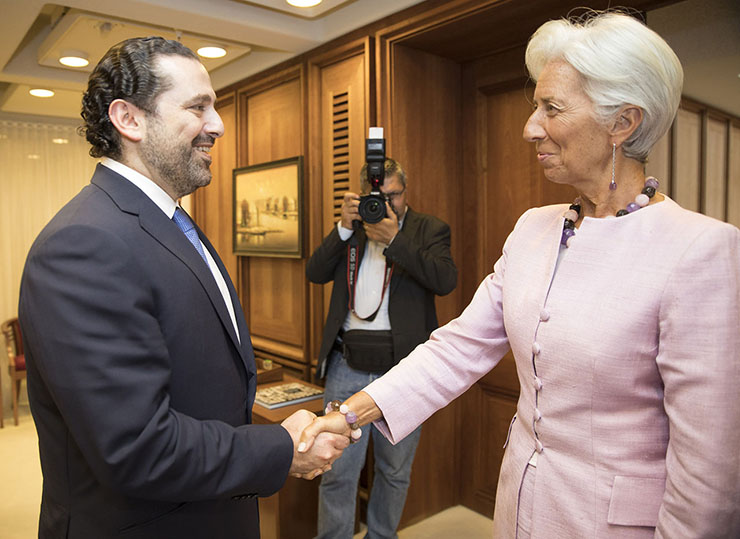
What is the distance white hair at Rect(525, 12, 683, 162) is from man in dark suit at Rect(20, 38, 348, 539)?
2.86ft

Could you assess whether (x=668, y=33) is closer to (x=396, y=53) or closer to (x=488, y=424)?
(x=396, y=53)

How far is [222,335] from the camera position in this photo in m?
1.31

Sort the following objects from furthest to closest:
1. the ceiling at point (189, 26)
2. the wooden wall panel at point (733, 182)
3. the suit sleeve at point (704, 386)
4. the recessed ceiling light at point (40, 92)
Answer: the recessed ceiling light at point (40, 92)
the ceiling at point (189, 26)
the wooden wall panel at point (733, 182)
the suit sleeve at point (704, 386)

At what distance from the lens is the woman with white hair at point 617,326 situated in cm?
105

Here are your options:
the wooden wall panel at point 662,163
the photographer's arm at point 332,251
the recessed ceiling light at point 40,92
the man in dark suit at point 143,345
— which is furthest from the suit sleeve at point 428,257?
the recessed ceiling light at point 40,92

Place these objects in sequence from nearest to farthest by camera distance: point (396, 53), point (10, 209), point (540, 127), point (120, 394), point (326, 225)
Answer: point (120, 394) → point (540, 127) → point (396, 53) → point (326, 225) → point (10, 209)

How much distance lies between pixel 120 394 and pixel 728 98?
7.40 feet

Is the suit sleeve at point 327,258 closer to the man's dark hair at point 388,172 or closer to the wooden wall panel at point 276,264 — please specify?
the man's dark hair at point 388,172

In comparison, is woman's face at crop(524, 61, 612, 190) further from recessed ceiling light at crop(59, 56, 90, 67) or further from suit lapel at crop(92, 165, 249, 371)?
recessed ceiling light at crop(59, 56, 90, 67)

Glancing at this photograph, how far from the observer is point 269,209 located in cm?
390

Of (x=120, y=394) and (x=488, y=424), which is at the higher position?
(x=120, y=394)

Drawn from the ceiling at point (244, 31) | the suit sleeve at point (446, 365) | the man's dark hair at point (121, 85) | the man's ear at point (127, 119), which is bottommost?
the suit sleeve at point (446, 365)

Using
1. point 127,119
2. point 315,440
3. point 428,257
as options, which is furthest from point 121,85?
point 428,257

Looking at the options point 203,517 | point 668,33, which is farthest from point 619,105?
point 668,33
